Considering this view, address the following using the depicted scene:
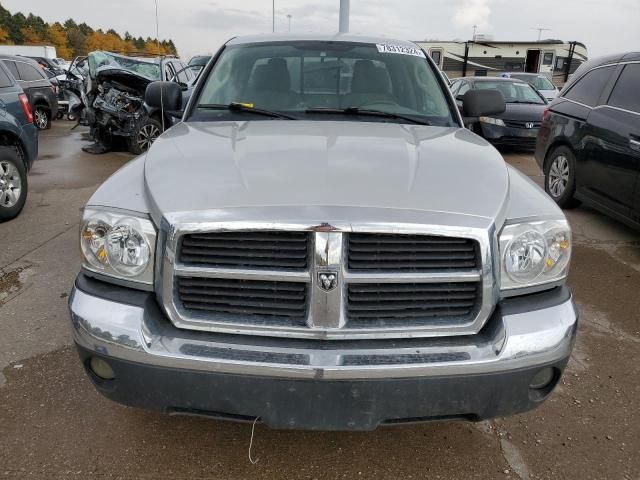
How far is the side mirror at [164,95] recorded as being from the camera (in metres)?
3.76

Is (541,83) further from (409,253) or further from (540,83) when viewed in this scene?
(409,253)

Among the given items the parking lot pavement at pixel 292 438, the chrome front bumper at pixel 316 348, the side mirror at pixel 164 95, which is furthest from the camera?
the side mirror at pixel 164 95

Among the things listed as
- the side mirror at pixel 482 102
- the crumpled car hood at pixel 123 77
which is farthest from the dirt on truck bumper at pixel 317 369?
the crumpled car hood at pixel 123 77

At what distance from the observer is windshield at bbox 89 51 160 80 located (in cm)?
1031

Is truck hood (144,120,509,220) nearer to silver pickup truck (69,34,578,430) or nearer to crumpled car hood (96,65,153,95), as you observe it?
silver pickup truck (69,34,578,430)

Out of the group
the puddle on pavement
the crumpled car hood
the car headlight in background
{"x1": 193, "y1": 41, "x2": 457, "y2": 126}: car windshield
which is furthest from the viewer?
the car headlight in background

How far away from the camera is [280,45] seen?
360cm

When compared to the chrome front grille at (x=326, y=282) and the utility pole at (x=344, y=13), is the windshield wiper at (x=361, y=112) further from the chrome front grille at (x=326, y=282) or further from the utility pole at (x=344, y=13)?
the utility pole at (x=344, y=13)

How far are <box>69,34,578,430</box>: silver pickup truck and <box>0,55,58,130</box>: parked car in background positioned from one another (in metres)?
12.4

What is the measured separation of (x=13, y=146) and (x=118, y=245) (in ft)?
16.0

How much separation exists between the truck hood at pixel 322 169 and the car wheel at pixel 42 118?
1271 cm

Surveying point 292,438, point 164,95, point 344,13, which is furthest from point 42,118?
point 292,438

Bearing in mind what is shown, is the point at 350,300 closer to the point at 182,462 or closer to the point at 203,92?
the point at 182,462

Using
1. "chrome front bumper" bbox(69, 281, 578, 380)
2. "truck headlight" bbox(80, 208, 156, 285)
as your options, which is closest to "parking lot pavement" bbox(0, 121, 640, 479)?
"chrome front bumper" bbox(69, 281, 578, 380)
